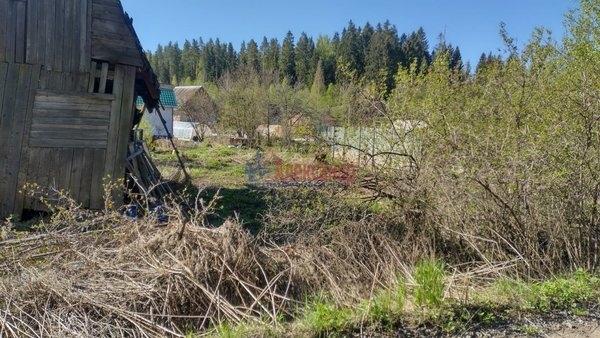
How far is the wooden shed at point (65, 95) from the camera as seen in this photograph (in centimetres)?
841

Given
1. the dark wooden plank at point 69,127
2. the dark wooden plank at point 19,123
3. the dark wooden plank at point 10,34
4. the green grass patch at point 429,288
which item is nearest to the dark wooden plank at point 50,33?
the dark wooden plank at point 19,123

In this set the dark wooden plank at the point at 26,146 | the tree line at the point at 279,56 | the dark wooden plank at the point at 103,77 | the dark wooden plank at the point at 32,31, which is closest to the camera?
the dark wooden plank at the point at 32,31

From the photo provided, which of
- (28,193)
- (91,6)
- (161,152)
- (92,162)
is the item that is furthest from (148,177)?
(161,152)

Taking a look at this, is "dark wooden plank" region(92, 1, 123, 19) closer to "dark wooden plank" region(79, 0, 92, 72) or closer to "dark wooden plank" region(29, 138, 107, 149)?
"dark wooden plank" region(79, 0, 92, 72)

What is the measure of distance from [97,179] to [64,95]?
161 cm

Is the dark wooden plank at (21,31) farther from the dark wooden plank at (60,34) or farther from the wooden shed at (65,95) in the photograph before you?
the dark wooden plank at (60,34)

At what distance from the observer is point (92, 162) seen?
891cm

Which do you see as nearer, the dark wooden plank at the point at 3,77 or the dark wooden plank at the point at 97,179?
the dark wooden plank at the point at 3,77

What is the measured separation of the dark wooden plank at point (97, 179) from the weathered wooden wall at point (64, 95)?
0.02 metres

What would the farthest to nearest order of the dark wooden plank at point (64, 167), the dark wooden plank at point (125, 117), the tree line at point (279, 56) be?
the tree line at point (279, 56), the dark wooden plank at point (125, 117), the dark wooden plank at point (64, 167)

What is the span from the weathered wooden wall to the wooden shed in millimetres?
16

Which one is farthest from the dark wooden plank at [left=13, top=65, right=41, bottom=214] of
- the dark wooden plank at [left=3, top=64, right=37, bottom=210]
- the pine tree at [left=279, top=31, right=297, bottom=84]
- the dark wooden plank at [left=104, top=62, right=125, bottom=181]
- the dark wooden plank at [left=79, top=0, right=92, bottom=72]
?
the pine tree at [left=279, top=31, right=297, bottom=84]

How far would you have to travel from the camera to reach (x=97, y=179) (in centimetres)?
896

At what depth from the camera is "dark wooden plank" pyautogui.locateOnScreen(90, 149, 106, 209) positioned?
8.92 m
